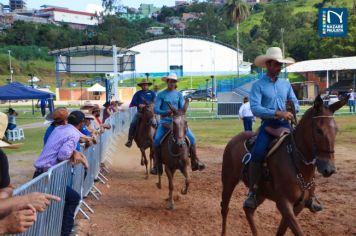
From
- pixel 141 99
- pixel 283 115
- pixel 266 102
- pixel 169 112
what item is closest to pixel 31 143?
pixel 141 99

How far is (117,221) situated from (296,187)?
4.17 meters

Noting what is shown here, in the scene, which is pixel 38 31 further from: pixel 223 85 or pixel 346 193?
pixel 346 193

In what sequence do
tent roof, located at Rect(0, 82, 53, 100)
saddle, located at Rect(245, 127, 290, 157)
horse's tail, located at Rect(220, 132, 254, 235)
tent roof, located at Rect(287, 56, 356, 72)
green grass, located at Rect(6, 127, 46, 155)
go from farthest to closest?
tent roof, located at Rect(287, 56, 356, 72) < tent roof, located at Rect(0, 82, 53, 100) < green grass, located at Rect(6, 127, 46, 155) < horse's tail, located at Rect(220, 132, 254, 235) < saddle, located at Rect(245, 127, 290, 157)

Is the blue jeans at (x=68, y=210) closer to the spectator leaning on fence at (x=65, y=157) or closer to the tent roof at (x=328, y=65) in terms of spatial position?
the spectator leaning on fence at (x=65, y=157)


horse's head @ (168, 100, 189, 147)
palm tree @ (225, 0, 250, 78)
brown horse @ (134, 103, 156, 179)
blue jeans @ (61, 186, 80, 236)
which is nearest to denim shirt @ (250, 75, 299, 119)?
blue jeans @ (61, 186, 80, 236)

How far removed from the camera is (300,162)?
6793mm

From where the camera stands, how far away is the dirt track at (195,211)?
891 centimetres

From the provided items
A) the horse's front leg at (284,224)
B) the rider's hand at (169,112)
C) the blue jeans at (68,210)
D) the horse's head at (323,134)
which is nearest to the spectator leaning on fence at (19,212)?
the horse's head at (323,134)

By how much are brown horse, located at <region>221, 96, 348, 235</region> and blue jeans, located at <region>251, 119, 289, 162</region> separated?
0.13m

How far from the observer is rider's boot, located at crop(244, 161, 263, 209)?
732 cm

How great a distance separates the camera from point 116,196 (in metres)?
12.2

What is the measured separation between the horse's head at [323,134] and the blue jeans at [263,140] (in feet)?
2.68

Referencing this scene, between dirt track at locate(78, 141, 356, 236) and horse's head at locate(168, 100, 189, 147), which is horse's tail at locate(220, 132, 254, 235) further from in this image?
horse's head at locate(168, 100, 189, 147)

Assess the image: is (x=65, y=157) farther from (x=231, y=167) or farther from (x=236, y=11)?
(x=236, y=11)
